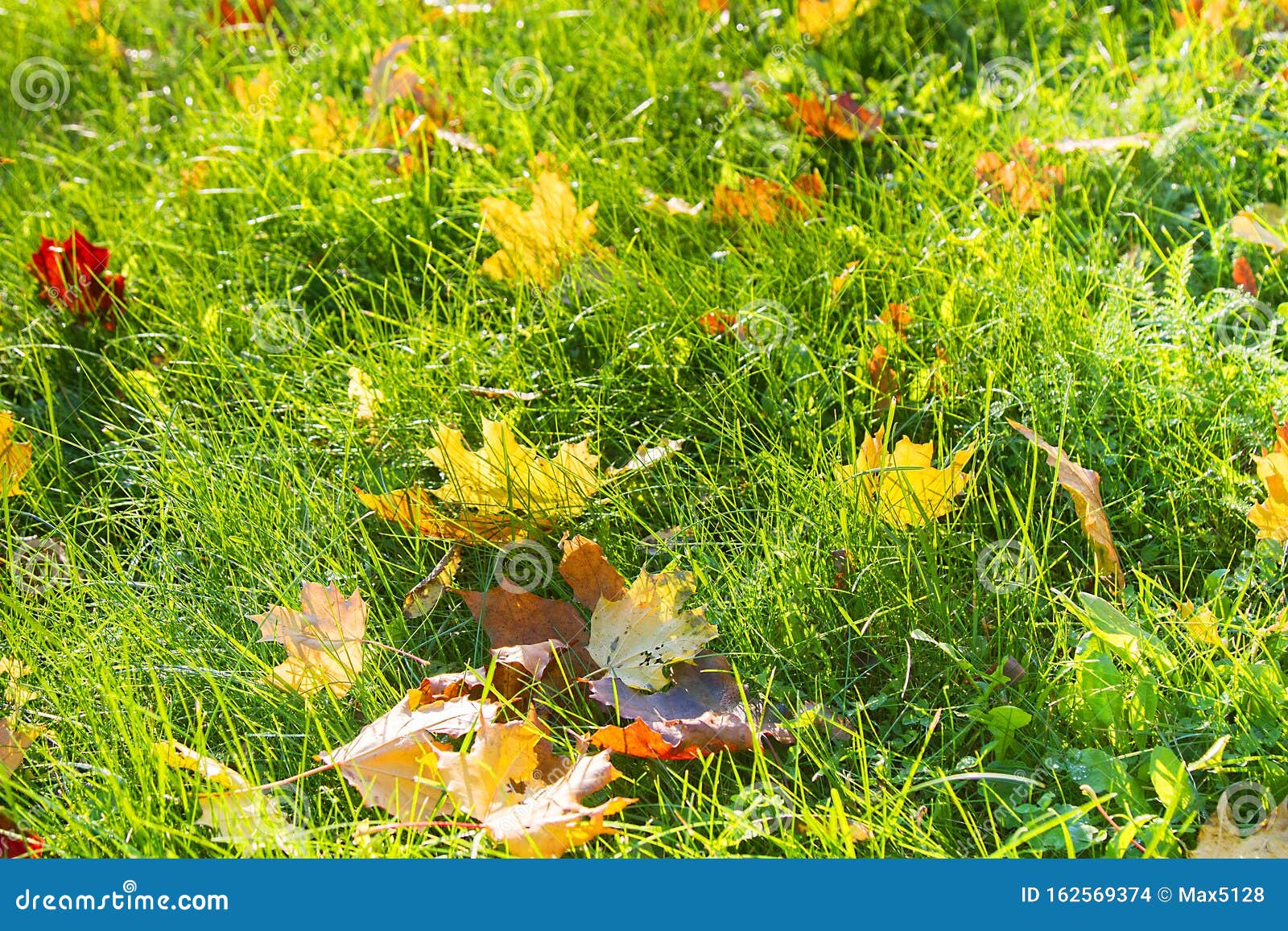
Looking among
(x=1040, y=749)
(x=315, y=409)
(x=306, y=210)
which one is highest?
(x=306, y=210)

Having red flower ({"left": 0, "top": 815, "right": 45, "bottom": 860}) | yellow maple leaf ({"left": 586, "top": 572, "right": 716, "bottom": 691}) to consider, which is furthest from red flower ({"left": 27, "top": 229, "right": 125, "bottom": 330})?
yellow maple leaf ({"left": 586, "top": 572, "right": 716, "bottom": 691})

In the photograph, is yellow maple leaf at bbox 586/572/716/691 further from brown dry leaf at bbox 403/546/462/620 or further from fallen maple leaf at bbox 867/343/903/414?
fallen maple leaf at bbox 867/343/903/414

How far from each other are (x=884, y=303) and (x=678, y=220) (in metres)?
0.50

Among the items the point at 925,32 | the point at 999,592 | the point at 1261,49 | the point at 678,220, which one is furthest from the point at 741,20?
the point at 999,592

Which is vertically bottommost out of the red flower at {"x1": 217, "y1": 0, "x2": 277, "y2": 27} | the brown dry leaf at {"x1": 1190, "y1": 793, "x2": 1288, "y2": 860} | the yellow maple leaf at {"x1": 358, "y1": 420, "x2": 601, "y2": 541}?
the brown dry leaf at {"x1": 1190, "y1": 793, "x2": 1288, "y2": 860}

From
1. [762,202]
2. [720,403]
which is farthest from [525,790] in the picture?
[762,202]

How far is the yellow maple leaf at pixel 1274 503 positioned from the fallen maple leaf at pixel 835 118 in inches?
48.5

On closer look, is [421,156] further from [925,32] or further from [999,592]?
[999,592]

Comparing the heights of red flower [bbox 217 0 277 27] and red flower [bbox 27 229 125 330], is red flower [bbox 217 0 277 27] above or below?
above

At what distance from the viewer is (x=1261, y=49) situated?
2740 millimetres

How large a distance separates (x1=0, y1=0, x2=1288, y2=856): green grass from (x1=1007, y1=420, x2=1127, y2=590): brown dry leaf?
4cm

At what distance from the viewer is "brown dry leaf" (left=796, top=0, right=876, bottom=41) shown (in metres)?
2.91

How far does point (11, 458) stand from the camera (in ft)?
6.64

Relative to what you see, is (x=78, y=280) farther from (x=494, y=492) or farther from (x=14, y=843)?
(x=14, y=843)
